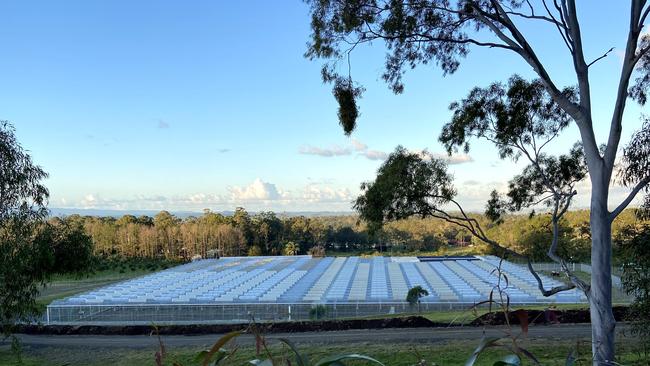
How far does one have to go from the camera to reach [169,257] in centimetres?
5256

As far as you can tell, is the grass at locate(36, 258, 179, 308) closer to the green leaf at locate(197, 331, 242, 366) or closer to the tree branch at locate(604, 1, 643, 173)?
the tree branch at locate(604, 1, 643, 173)

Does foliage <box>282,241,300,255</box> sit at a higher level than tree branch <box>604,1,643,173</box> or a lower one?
lower

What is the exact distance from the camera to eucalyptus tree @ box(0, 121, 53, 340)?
273 inches

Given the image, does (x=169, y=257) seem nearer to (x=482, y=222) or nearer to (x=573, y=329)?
(x=482, y=222)

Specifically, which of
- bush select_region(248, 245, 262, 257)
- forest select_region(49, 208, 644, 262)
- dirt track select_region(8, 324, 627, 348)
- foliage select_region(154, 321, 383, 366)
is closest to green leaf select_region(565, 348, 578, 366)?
foliage select_region(154, 321, 383, 366)

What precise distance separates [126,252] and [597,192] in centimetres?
5214

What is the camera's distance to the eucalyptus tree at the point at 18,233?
22.7 ft

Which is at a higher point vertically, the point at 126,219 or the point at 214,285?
the point at 126,219

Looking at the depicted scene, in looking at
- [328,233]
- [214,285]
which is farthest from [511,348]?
[328,233]

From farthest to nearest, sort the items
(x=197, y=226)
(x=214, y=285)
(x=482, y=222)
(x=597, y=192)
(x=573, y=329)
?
(x=197, y=226) < (x=482, y=222) < (x=214, y=285) < (x=573, y=329) < (x=597, y=192)

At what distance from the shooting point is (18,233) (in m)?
7.10

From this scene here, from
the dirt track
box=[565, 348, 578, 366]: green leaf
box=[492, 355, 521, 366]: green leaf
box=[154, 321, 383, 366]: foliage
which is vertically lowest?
the dirt track

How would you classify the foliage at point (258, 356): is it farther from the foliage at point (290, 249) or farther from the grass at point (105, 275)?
the foliage at point (290, 249)

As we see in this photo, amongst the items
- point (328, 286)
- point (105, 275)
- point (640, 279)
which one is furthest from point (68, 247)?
point (105, 275)
